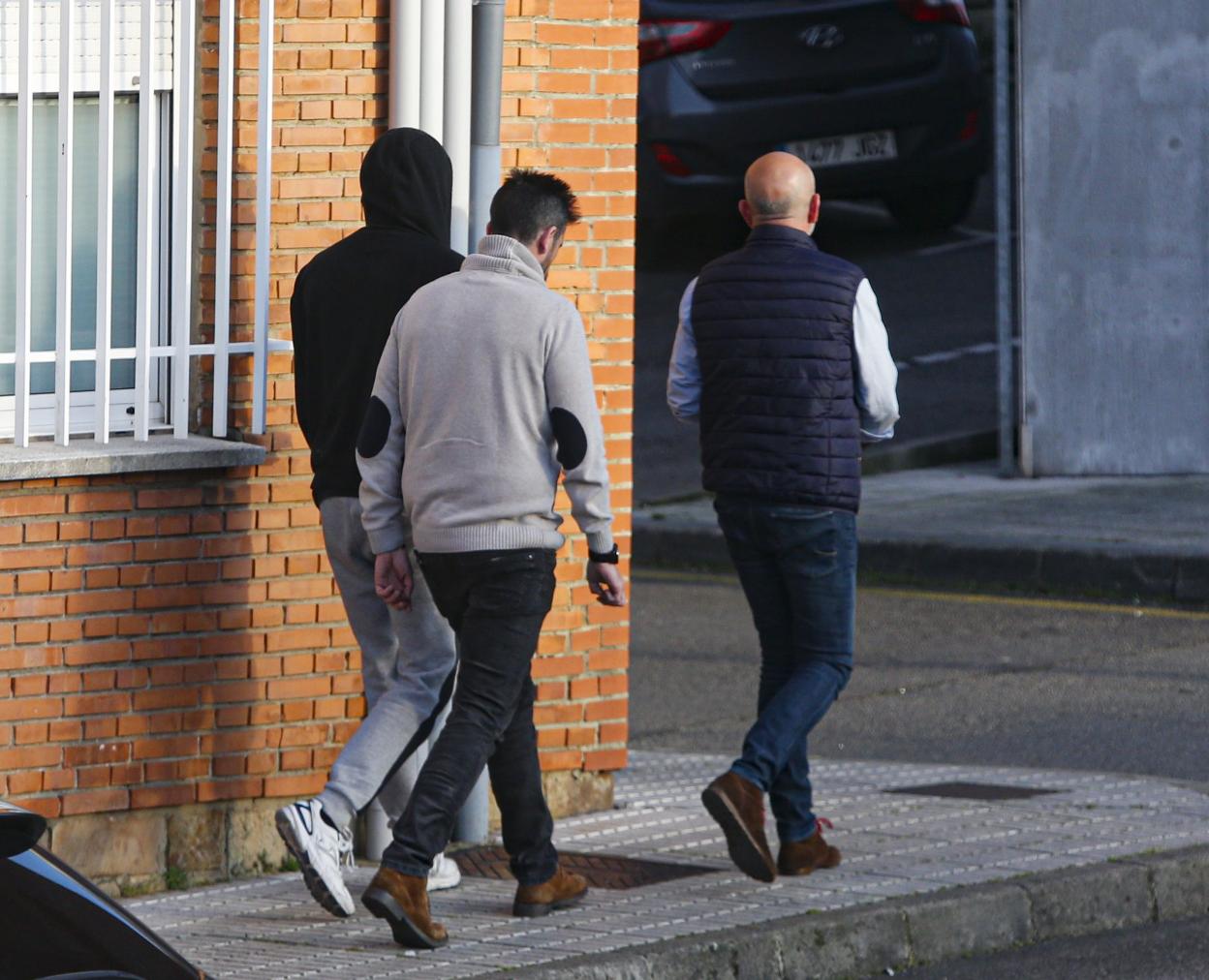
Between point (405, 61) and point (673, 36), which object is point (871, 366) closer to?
point (405, 61)

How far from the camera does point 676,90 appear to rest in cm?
1964

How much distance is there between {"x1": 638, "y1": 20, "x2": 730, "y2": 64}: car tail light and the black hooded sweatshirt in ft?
44.5

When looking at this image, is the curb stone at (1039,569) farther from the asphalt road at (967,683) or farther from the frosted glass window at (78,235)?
the frosted glass window at (78,235)

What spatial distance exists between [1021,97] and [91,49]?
8266 mm

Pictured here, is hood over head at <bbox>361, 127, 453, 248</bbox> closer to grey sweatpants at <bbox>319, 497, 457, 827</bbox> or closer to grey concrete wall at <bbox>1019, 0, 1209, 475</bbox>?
grey sweatpants at <bbox>319, 497, 457, 827</bbox>

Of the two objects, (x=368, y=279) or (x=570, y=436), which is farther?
(x=368, y=279)

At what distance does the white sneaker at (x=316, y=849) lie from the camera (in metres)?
5.84

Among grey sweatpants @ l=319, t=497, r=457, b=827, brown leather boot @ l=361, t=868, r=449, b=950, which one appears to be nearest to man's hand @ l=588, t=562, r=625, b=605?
grey sweatpants @ l=319, t=497, r=457, b=827

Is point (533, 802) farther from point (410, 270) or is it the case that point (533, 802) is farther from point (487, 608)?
point (410, 270)

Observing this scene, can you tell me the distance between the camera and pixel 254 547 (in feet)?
22.0

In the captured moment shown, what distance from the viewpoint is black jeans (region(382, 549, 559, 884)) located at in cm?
584

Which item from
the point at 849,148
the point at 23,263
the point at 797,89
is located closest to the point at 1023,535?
the point at 23,263

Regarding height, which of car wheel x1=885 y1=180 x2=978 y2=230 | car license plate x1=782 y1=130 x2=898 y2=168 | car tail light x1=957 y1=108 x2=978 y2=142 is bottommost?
car wheel x1=885 y1=180 x2=978 y2=230

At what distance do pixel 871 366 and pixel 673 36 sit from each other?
44.7ft
